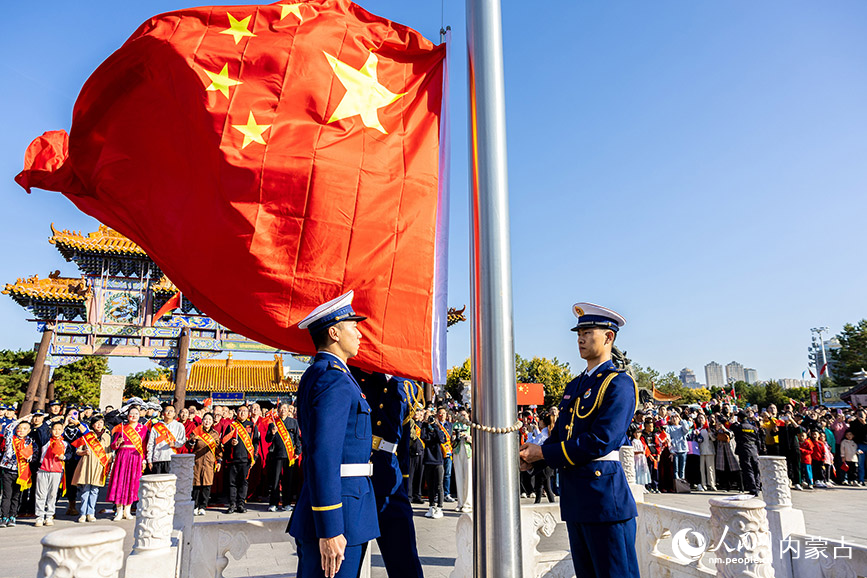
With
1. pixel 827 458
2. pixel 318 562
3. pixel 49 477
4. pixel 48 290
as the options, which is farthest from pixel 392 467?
pixel 48 290

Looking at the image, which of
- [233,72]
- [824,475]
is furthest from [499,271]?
[824,475]

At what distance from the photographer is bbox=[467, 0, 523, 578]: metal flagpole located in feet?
7.45

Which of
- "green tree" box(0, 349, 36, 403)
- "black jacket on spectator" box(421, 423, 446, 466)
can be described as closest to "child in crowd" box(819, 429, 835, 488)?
"black jacket on spectator" box(421, 423, 446, 466)

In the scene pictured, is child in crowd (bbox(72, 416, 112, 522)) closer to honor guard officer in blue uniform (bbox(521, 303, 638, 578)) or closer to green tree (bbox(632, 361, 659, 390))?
honor guard officer in blue uniform (bbox(521, 303, 638, 578))

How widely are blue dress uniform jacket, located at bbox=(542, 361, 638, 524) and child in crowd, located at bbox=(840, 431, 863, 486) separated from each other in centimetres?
1428

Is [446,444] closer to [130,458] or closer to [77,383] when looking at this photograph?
[130,458]

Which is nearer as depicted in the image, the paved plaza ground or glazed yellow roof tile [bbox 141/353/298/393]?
the paved plaza ground

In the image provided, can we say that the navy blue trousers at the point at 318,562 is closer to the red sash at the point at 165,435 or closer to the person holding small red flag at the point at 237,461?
the person holding small red flag at the point at 237,461

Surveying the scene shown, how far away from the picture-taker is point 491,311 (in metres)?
2.43

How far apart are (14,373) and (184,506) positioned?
32925mm

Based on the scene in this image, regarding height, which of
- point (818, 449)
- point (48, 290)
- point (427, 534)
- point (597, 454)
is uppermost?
point (48, 290)

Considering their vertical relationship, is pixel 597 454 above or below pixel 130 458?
above

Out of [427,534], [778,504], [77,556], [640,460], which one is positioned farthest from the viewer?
[640,460]

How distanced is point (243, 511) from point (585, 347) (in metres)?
8.47
